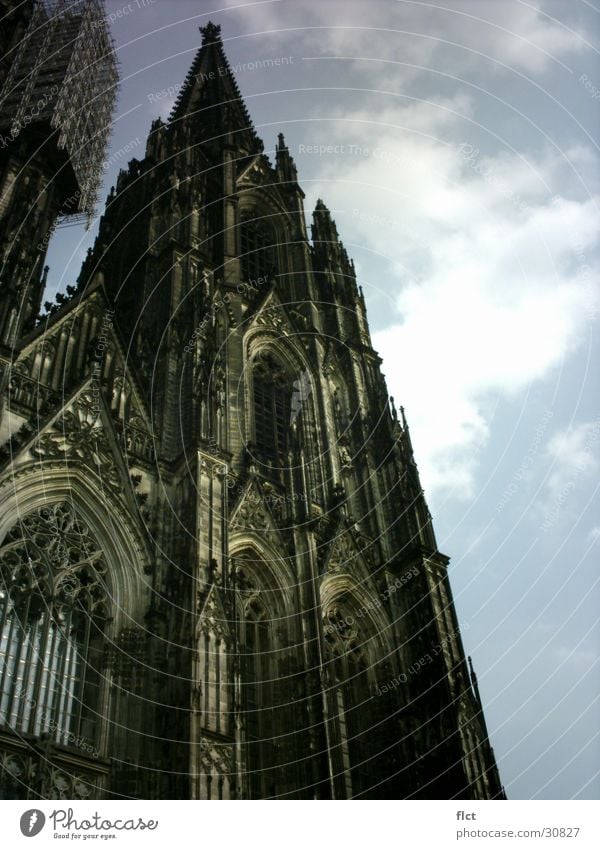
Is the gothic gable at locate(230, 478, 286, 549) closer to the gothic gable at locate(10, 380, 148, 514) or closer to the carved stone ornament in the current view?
the gothic gable at locate(10, 380, 148, 514)

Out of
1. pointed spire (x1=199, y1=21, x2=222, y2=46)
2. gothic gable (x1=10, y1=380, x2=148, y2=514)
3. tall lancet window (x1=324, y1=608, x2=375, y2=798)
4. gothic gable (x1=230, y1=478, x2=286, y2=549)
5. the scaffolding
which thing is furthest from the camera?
pointed spire (x1=199, y1=21, x2=222, y2=46)

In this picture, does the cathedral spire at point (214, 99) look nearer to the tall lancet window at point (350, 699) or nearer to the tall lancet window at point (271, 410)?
the tall lancet window at point (271, 410)

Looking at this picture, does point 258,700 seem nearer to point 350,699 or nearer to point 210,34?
point 350,699

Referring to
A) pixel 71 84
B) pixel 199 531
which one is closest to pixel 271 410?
pixel 199 531

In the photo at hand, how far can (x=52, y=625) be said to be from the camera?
17297 millimetres

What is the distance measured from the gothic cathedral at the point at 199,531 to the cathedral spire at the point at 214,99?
22.2 feet

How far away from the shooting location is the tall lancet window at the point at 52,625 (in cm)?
1616

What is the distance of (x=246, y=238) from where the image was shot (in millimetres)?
Result: 35281

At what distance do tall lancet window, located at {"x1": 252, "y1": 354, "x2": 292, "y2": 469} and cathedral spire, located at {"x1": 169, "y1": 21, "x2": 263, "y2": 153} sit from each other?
1448 cm

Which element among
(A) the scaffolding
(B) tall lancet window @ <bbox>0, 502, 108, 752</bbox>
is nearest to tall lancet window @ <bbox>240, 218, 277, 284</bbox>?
(A) the scaffolding

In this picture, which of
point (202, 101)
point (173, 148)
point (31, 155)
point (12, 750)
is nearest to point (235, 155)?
point (173, 148)

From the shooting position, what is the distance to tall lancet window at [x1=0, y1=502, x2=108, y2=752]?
53.0 feet

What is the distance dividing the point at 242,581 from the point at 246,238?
17.6 m

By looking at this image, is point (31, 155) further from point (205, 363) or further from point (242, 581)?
point (242, 581)
